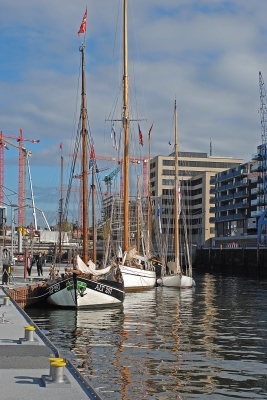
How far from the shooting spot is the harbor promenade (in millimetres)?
11703

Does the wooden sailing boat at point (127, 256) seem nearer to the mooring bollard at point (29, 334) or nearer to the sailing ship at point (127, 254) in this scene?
the sailing ship at point (127, 254)

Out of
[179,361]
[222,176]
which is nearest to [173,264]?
[179,361]

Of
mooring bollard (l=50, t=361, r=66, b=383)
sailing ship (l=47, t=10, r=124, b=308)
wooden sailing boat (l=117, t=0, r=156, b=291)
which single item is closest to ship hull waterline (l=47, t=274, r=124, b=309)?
sailing ship (l=47, t=10, r=124, b=308)

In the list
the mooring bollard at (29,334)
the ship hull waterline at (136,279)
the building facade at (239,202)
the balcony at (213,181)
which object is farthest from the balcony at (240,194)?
the mooring bollard at (29,334)

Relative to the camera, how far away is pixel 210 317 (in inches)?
1342

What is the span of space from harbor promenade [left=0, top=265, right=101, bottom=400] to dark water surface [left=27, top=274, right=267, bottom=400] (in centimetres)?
212

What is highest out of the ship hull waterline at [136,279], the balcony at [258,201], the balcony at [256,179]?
the balcony at [256,179]

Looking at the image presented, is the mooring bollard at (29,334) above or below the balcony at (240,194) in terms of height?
below

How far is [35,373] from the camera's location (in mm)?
13359

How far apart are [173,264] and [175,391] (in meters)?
44.5

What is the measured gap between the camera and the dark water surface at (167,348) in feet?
55.8

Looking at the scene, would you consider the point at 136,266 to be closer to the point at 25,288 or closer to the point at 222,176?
the point at 25,288

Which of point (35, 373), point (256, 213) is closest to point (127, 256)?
point (35, 373)

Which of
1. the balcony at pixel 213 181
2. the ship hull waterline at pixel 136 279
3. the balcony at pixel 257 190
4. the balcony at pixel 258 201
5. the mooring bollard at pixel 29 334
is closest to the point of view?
the mooring bollard at pixel 29 334
